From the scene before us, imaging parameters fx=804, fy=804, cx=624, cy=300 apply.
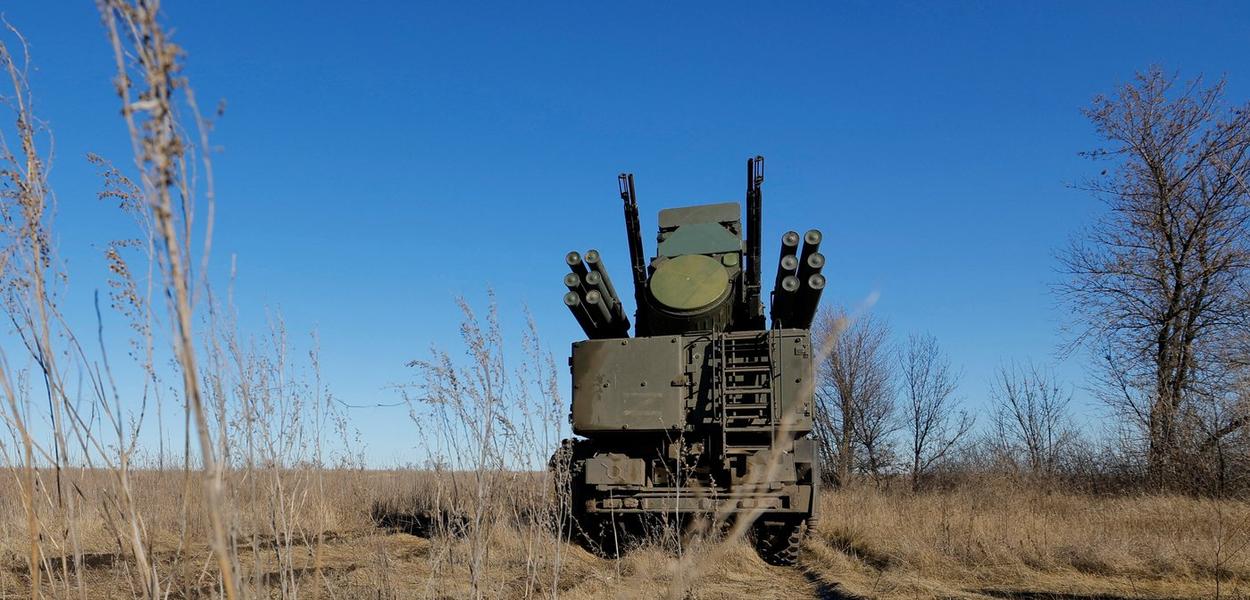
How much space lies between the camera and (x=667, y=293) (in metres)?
8.38

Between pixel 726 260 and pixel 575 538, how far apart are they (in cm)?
343

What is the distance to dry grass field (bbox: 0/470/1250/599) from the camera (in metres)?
4.18

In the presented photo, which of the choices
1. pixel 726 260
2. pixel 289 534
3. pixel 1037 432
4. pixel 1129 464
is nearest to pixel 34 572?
pixel 289 534

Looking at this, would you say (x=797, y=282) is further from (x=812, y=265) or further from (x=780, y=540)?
(x=780, y=540)

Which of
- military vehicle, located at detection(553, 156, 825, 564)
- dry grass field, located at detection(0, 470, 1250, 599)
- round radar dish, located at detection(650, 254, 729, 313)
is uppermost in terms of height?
round radar dish, located at detection(650, 254, 729, 313)

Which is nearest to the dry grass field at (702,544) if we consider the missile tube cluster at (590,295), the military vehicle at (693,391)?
the military vehicle at (693,391)

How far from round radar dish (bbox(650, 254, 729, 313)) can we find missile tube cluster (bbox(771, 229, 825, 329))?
61 cm

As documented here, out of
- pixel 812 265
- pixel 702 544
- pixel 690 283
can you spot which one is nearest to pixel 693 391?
pixel 690 283

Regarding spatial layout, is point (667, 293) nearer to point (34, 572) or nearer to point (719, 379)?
point (719, 379)

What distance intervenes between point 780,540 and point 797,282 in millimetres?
2599

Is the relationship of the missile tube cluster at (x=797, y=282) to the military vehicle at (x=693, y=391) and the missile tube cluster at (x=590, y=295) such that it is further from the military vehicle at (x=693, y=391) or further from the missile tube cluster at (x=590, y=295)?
the missile tube cluster at (x=590, y=295)

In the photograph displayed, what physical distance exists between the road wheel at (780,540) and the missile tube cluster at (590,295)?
8.72 ft

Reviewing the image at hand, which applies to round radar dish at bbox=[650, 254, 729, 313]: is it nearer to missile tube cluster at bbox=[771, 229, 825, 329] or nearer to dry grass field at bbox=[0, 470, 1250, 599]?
missile tube cluster at bbox=[771, 229, 825, 329]

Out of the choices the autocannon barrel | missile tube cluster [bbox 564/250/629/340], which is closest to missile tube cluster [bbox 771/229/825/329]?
the autocannon barrel
